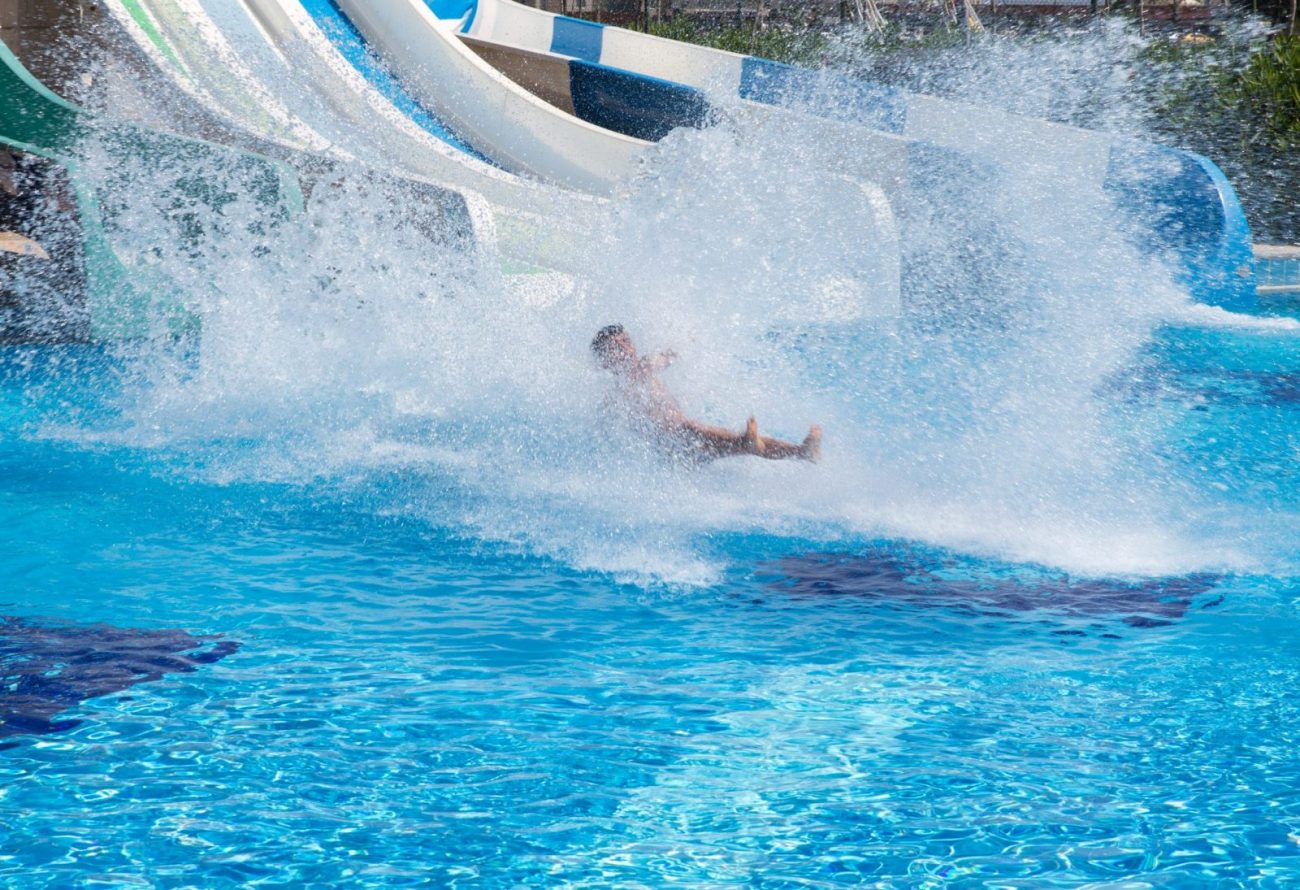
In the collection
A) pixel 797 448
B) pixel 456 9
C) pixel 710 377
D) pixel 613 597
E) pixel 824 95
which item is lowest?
pixel 613 597

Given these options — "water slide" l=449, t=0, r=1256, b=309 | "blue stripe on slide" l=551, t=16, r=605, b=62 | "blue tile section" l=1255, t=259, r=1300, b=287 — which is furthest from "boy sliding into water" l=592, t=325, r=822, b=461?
"blue stripe on slide" l=551, t=16, r=605, b=62

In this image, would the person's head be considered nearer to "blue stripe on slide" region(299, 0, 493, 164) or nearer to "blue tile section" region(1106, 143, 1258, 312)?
"blue tile section" region(1106, 143, 1258, 312)

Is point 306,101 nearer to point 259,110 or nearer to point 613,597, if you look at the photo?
point 259,110

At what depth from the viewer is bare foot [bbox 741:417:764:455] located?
15.2ft

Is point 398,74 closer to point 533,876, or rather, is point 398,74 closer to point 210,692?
point 210,692

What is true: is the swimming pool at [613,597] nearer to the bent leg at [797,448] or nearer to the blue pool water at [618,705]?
the blue pool water at [618,705]

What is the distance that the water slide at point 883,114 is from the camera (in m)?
8.71

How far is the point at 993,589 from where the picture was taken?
3975mm

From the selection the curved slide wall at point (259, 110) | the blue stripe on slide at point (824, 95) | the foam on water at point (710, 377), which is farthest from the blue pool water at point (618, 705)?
the blue stripe on slide at point (824, 95)

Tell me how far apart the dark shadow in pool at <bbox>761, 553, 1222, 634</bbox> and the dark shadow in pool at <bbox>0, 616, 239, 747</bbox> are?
1679 mm

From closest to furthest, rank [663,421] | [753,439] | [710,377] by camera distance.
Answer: [753,439] < [663,421] < [710,377]

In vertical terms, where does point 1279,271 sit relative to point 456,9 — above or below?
below

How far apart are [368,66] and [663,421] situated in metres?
6.94

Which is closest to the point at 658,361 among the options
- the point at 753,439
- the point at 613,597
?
the point at 753,439
